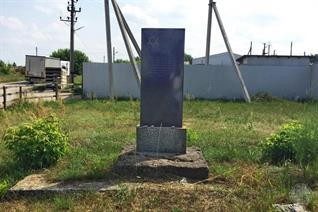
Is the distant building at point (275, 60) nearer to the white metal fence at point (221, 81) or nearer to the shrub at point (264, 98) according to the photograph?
the white metal fence at point (221, 81)

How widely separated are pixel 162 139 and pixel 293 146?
1.69m

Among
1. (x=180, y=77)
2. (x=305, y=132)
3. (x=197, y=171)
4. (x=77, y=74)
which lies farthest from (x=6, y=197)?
(x=77, y=74)

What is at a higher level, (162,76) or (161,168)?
(162,76)

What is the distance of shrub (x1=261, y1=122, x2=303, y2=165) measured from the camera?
227 inches

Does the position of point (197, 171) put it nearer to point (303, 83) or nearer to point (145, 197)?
point (145, 197)

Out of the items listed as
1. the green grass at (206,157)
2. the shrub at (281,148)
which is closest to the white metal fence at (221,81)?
the green grass at (206,157)

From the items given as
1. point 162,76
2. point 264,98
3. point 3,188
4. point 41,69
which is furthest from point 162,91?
point 41,69

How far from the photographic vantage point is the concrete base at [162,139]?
5.71 metres

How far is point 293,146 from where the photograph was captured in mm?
5449

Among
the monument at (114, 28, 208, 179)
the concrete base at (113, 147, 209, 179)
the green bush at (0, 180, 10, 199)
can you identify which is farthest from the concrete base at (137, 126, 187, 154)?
the green bush at (0, 180, 10, 199)

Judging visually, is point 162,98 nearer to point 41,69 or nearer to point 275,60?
point 275,60

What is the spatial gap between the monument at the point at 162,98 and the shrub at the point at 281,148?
0.99 metres

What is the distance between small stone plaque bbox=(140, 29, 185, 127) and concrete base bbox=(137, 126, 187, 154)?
0.12m

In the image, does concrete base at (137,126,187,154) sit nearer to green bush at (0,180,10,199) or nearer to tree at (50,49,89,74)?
green bush at (0,180,10,199)
